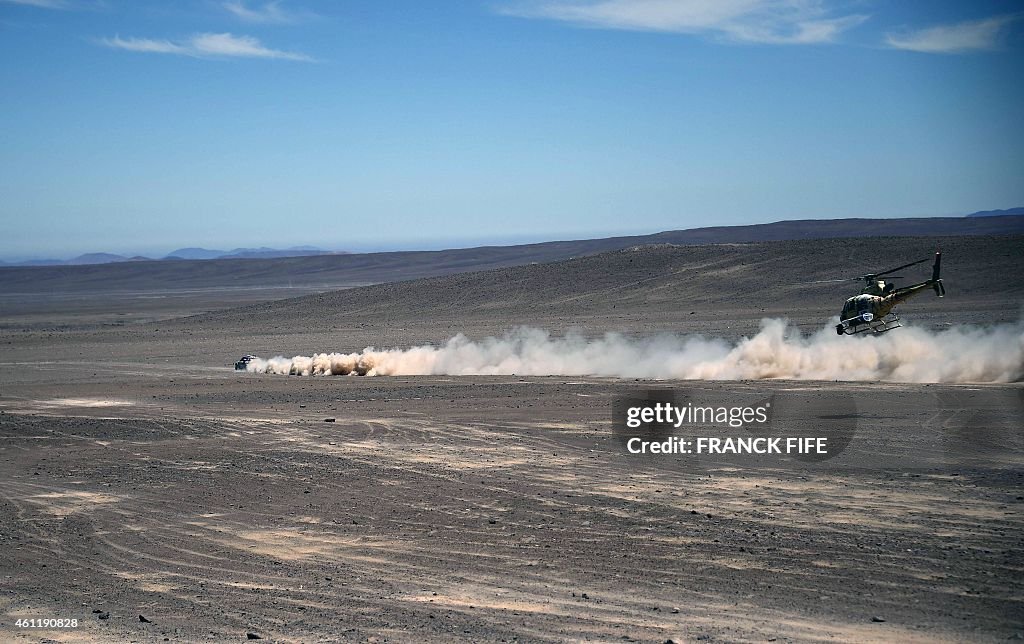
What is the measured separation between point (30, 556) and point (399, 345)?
111ft

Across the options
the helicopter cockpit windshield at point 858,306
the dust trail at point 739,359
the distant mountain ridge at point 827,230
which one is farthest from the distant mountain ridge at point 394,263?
the helicopter cockpit windshield at point 858,306

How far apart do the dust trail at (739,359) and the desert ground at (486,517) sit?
2.12 metres

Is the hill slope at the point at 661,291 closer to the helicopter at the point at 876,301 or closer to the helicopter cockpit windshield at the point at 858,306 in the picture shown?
the helicopter cockpit windshield at the point at 858,306

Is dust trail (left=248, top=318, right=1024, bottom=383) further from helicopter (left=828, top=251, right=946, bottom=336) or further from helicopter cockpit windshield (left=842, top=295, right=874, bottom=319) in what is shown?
helicopter cockpit windshield (left=842, top=295, right=874, bottom=319)

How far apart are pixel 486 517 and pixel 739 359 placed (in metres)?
19.1

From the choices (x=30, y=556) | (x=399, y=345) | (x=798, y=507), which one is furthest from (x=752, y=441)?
(x=399, y=345)

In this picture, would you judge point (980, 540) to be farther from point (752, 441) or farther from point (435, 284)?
point (435, 284)

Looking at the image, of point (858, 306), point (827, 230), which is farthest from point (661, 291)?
point (827, 230)

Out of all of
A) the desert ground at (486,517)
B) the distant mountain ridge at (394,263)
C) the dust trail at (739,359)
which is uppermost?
the distant mountain ridge at (394,263)

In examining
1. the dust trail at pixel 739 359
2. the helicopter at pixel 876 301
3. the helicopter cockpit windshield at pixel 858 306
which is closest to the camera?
the dust trail at pixel 739 359

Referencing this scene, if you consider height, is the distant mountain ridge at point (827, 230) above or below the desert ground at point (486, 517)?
above

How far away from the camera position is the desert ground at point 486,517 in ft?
35.9

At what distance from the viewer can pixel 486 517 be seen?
15242 millimetres

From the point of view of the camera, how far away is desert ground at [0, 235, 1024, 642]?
10.9m
